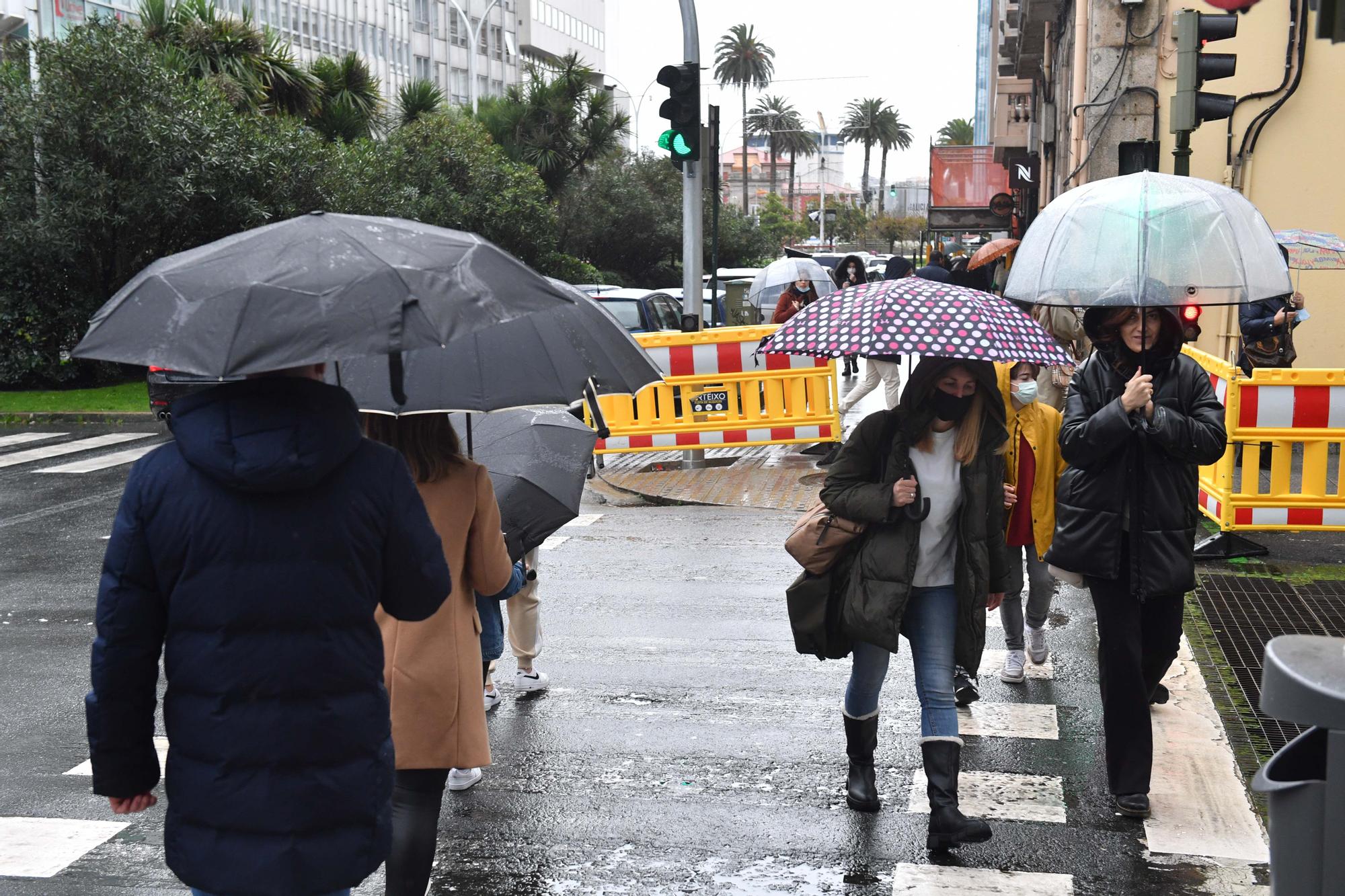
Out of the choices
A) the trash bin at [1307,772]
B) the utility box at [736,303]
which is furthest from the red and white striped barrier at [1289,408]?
the utility box at [736,303]

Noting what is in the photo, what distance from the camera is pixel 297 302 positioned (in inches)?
110

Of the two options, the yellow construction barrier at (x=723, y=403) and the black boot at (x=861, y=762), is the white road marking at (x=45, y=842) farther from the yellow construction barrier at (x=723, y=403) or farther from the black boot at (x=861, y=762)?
the yellow construction barrier at (x=723, y=403)

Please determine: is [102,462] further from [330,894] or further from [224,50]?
[224,50]

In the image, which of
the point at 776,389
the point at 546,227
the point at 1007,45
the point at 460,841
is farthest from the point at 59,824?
the point at 1007,45

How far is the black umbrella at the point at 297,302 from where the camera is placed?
2730mm

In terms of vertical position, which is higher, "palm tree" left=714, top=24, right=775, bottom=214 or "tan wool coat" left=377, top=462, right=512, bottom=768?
"palm tree" left=714, top=24, right=775, bottom=214

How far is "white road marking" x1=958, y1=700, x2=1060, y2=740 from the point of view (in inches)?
235

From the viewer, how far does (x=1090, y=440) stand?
4852 mm

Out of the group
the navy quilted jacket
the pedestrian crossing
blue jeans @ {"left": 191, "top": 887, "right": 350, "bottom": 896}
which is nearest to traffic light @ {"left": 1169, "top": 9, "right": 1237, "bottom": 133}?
the navy quilted jacket

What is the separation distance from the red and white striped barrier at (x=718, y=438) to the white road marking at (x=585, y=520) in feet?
8.06

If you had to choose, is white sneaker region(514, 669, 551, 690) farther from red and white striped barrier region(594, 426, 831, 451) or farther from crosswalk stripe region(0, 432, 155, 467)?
crosswalk stripe region(0, 432, 155, 467)

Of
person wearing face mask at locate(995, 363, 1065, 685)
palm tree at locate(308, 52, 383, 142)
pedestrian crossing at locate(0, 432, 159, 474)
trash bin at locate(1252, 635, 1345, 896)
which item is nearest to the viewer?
trash bin at locate(1252, 635, 1345, 896)

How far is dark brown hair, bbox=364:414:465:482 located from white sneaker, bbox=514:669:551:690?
278 cm

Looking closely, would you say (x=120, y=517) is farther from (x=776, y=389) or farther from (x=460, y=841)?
(x=776, y=389)
